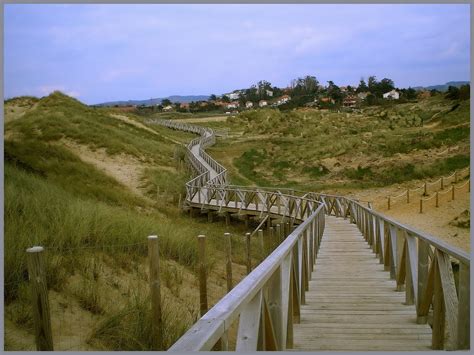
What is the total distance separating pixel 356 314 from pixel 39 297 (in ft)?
9.34

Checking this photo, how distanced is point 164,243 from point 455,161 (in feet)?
72.0

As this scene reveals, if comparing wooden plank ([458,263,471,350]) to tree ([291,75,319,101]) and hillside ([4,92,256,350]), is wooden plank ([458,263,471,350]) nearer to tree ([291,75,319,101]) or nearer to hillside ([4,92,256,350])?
hillside ([4,92,256,350])

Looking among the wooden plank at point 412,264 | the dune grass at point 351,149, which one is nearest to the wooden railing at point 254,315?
the wooden plank at point 412,264

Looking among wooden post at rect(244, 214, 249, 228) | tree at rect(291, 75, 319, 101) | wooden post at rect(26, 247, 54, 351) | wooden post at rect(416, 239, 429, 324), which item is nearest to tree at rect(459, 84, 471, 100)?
wooden post at rect(244, 214, 249, 228)

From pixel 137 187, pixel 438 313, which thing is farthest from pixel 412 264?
pixel 137 187

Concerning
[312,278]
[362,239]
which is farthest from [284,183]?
[312,278]

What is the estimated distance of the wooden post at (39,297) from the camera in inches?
151

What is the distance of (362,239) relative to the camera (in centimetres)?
1090

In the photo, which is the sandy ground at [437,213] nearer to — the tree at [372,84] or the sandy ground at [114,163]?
the sandy ground at [114,163]

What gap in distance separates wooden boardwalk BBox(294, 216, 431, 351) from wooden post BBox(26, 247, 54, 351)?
6.57 feet

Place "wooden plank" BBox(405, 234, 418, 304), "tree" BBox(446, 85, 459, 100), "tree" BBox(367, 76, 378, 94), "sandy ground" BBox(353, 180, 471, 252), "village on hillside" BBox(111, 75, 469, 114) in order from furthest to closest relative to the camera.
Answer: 1. "tree" BBox(367, 76, 378, 94)
2. "village on hillside" BBox(111, 75, 469, 114)
3. "tree" BBox(446, 85, 459, 100)
4. "sandy ground" BBox(353, 180, 471, 252)
5. "wooden plank" BBox(405, 234, 418, 304)

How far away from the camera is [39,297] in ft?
12.9

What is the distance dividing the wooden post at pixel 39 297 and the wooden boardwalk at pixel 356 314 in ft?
6.57

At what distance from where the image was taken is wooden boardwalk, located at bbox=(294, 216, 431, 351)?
407 cm
